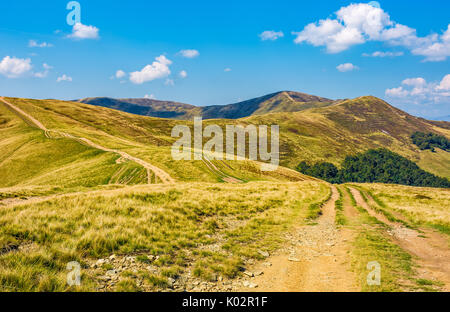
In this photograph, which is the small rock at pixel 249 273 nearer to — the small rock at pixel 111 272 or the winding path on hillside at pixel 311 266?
the winding path on hillside at pixel 311 266

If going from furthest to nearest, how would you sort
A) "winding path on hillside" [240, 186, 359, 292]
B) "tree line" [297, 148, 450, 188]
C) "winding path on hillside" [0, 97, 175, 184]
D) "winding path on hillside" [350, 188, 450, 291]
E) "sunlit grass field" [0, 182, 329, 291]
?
1. "tree line" [297, 148, 450, 188]
2. "winding path on hillside" [0, 97, 175, 184]
3. "winding path on hillside" [350, 188, 450, 291]
4. "winding path on hillside" [240, 186, 359, 292]
5. "sunlit grass field" [0, 182, 329, 291]

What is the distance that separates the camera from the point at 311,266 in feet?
36.9

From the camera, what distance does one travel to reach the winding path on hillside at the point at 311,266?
914cm

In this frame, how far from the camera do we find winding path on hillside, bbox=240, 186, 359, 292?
914cm

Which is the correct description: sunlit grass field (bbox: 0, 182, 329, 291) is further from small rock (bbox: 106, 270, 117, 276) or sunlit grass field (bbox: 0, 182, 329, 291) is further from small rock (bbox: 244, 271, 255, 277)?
small rock (bbox: 106, 270, 117, 276)

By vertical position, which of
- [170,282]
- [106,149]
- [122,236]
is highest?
[106,149]

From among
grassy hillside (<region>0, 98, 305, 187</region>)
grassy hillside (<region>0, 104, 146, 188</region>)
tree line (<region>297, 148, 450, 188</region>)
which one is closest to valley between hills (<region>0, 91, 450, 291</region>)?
grassy hillside (<region>0, 104, 146, 188</region>)

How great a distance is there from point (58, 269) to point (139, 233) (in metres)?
4.72

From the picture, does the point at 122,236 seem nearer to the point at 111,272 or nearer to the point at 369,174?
the point at 111,272

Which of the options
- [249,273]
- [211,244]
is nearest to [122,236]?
[211,244]

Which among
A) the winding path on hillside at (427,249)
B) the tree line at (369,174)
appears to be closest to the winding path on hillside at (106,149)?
the winding path on hillside at (427,249)

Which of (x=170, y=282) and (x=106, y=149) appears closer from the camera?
(x=170, y=282)

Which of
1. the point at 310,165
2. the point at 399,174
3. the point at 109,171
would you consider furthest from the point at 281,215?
the point at 399,174
